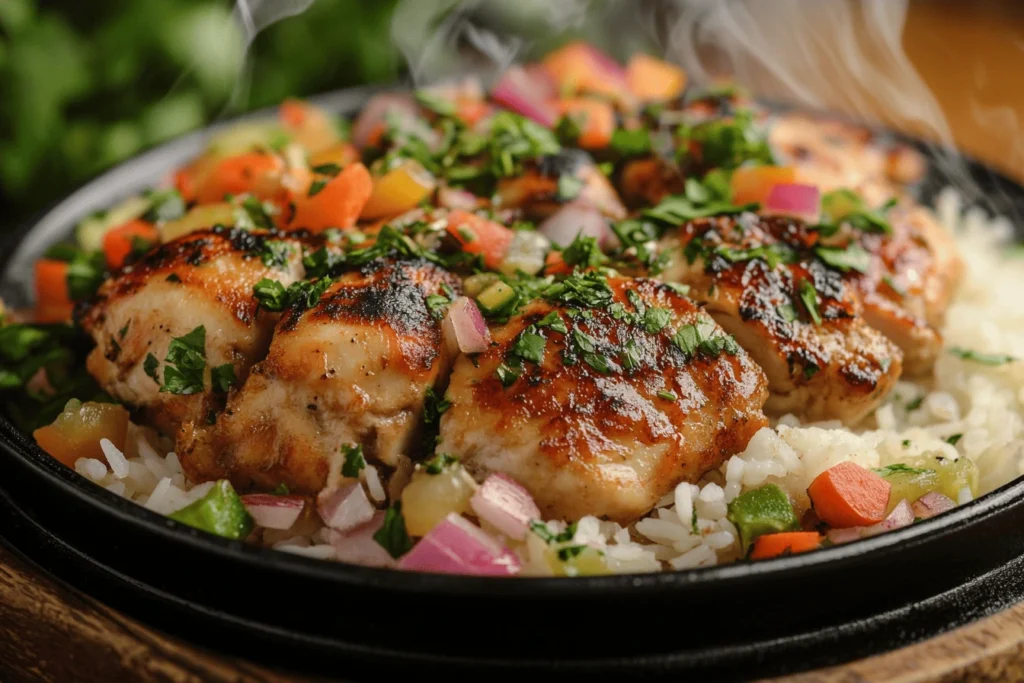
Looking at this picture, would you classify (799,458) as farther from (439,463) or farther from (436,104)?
(436,104)

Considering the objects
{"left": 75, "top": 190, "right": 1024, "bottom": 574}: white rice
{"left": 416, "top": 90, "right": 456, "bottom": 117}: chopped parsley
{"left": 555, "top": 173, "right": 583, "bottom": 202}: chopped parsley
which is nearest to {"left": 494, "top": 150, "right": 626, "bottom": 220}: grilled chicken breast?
{"left": 555, "top": 173, "right": 583, "bottom": 202}: chopped parsley

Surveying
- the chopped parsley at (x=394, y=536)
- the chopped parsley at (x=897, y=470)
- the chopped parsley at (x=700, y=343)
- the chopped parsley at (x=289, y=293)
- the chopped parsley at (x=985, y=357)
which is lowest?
the chopped parsley at (x=985, y=357)

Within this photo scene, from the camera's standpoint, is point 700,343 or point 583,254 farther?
point 583,254

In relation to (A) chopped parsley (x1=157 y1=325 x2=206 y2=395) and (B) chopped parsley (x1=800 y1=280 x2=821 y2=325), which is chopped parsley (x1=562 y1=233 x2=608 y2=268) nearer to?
(B) chopped parsley (x1=800 y1=280 x2=821 y2=325)

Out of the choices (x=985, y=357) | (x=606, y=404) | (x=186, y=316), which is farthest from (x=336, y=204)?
(x=985, y=357)

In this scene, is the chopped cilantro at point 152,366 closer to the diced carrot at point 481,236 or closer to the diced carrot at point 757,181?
the diced carrot at point 481,236

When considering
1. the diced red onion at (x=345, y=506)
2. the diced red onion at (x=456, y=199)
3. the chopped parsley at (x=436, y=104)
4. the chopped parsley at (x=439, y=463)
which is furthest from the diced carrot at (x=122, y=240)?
the chopped parsley at (x=439, y=463)

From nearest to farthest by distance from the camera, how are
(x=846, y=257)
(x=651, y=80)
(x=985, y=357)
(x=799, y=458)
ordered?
(x=799, y=458), (x=846, y=257), (x=985, y=357), (x=651, y=80)
